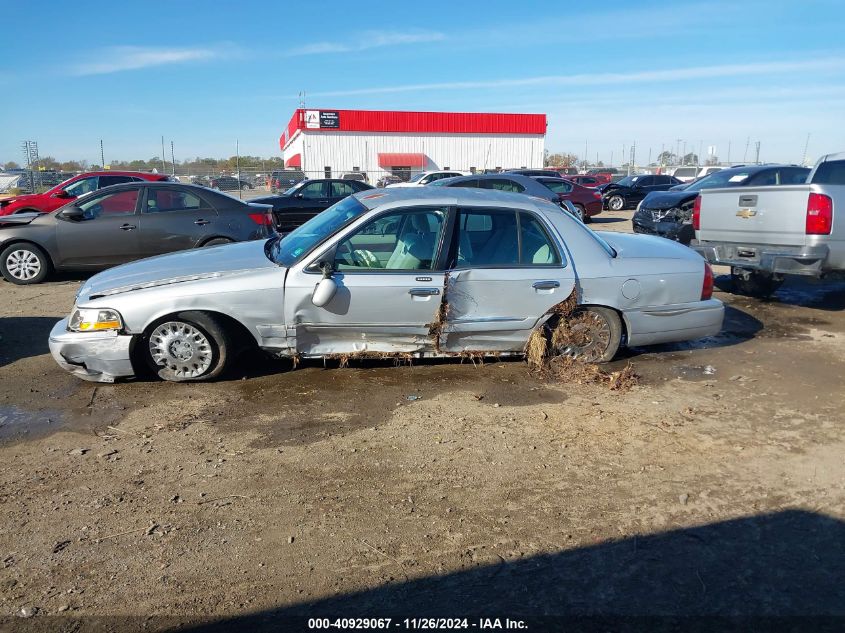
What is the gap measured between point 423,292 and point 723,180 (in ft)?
34.1

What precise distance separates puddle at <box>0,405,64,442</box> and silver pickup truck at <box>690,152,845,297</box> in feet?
23.4

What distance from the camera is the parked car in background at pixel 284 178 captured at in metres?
31.7

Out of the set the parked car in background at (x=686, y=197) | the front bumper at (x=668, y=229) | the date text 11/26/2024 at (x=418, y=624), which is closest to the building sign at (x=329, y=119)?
the front bumper at (x=668, y=229)

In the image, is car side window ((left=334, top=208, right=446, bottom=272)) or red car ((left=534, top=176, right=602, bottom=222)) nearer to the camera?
car side window ((left=334, top=208, right=446, bottom=272))

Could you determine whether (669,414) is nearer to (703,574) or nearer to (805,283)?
(703,574)

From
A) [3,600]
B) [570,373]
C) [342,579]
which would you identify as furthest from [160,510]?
[570,373]

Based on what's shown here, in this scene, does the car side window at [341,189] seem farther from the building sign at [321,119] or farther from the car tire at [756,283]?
the building sign at [321,119]

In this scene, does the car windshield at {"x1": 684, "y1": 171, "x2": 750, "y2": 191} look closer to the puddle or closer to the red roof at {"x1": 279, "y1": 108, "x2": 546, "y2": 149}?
the puddle

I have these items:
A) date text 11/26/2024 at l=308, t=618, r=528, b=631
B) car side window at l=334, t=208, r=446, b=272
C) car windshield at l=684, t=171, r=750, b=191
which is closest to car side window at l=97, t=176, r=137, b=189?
car side window at l=334, t=208, r=446, b=272

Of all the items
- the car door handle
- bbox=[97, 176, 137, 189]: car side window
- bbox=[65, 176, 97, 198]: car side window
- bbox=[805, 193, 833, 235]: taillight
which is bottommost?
the car door handle

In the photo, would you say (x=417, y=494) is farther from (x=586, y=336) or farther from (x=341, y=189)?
(x=341, y=189)

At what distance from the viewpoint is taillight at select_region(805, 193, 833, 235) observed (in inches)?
274

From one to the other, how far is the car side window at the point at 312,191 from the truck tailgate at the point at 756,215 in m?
10.6

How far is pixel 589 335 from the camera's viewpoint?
566 cm
